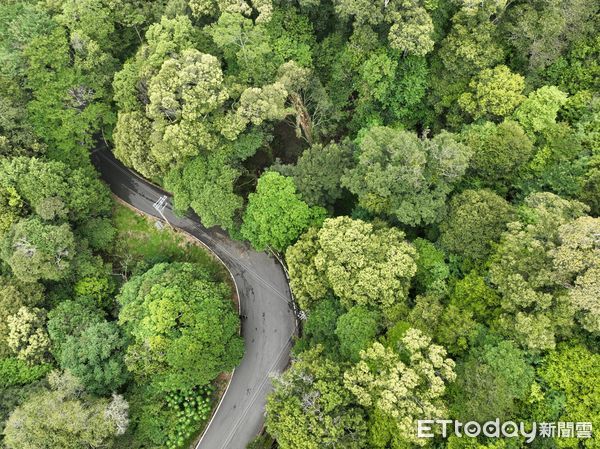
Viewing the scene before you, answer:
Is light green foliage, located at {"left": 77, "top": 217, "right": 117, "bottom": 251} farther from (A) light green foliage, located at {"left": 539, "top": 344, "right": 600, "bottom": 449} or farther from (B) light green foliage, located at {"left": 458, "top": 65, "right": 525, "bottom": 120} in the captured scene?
(A) light green foliage, located at {"left": 539, "top": 344, "right": 600, "bottom": 449}

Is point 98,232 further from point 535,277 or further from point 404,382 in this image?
point 535,277

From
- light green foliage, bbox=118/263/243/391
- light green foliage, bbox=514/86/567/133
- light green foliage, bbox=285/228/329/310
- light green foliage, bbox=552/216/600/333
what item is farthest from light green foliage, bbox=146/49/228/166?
light green foliage, bbox=552/216/600/333

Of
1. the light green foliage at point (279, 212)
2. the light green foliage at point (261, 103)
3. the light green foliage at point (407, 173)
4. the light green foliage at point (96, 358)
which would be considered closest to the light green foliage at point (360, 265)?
the light green foliage at point (407, 173)

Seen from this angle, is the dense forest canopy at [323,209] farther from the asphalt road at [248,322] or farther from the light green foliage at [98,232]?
the asphalt road at [248,322]

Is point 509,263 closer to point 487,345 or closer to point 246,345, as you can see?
point 487,345

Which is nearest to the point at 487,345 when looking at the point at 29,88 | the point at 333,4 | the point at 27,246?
the point at 333,4

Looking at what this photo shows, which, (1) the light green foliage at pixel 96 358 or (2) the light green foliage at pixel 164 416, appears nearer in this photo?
(1) the light green foliage at pixel 96 358
